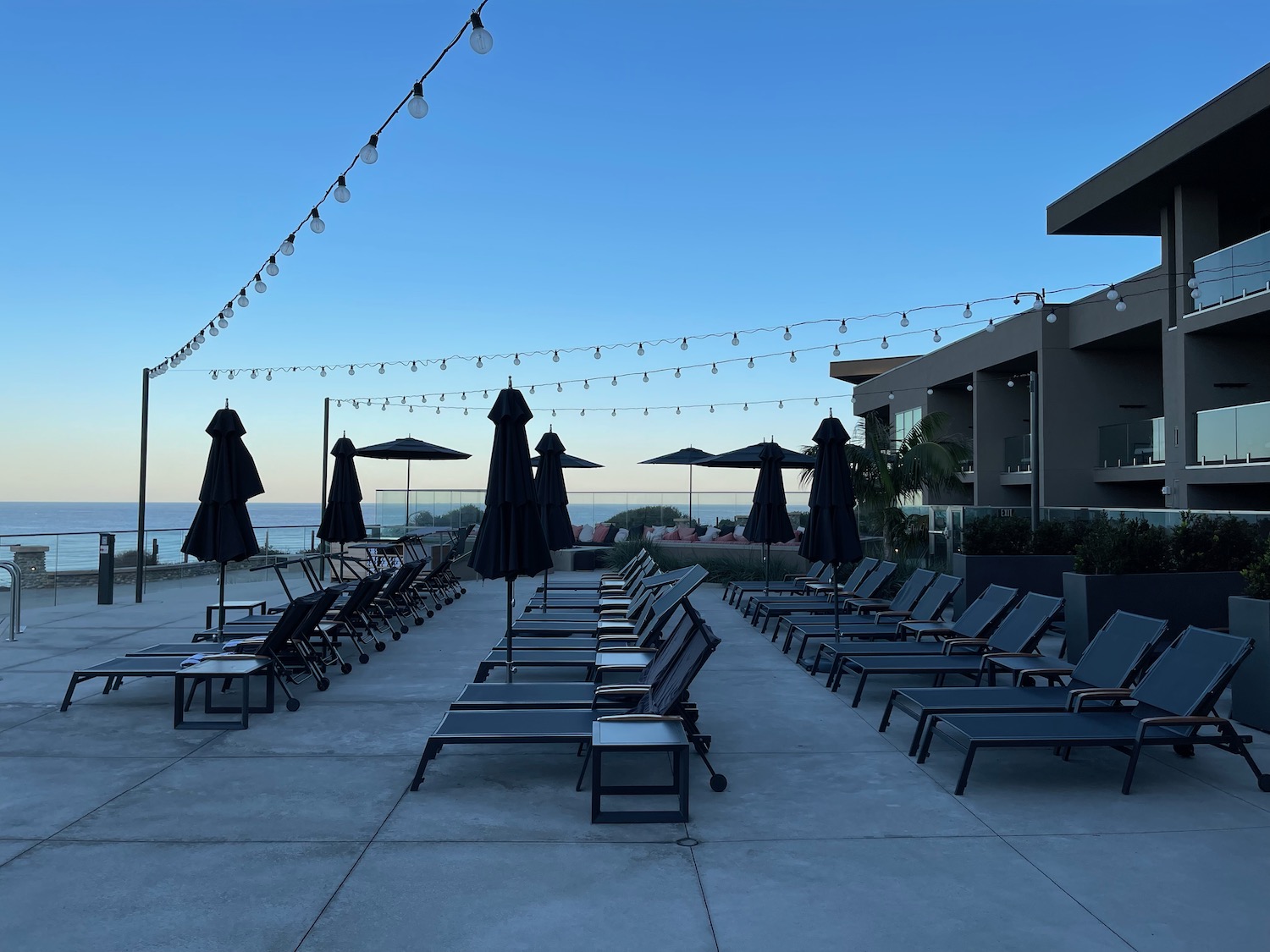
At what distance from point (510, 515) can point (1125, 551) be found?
5.82 metres

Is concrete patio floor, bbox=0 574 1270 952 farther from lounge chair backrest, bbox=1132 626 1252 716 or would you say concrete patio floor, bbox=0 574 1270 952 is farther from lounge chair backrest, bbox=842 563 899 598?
lounge chair backrest, bbox=842 563 899 598

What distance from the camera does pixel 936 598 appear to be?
8.62 meters

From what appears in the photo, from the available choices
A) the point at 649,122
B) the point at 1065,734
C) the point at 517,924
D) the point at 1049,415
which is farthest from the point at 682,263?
the point at 517,924

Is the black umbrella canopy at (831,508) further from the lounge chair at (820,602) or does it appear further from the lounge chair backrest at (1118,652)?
the lounge chair backrest at (1118,652)

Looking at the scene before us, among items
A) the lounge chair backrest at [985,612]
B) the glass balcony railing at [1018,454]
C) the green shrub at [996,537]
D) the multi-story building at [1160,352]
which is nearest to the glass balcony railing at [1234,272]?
the multi-story building at [1160,352]

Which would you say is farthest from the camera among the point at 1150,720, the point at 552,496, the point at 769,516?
the point at 769,516

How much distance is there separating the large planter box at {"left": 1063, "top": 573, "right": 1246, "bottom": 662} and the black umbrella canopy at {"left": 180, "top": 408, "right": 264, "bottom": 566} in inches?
305

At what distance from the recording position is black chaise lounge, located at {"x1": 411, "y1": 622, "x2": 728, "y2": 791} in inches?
178

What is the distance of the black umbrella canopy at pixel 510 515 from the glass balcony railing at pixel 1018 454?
17.3 m

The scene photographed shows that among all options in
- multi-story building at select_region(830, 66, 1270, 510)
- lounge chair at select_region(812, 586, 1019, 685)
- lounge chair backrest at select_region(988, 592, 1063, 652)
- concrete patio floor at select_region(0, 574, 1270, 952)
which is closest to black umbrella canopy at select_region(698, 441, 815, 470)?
Answer: multi-story building at select_region(830, 66, 1270, 510)

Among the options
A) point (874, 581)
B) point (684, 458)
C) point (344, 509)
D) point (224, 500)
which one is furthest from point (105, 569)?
point (684, 458)

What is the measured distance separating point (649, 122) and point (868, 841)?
1606cm

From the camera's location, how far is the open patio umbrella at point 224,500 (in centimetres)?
797

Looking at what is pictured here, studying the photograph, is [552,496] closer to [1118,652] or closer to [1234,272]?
[1118,652]
